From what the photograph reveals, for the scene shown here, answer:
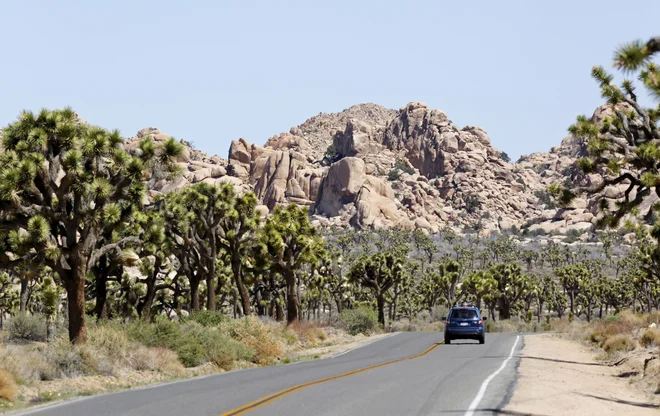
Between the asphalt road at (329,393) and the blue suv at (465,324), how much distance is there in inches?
451

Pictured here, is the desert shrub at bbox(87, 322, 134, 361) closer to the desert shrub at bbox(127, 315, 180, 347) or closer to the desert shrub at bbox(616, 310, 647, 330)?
the desert shrub at bbox(127, 315, 180, 347)

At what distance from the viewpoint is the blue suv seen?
1340 inches

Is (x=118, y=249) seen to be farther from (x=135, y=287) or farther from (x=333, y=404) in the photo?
(x=135, y=287)

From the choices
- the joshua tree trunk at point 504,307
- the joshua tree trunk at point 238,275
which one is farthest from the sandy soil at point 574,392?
the joshua tree trunk at point 504,307

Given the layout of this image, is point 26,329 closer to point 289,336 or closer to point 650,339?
point 289,336

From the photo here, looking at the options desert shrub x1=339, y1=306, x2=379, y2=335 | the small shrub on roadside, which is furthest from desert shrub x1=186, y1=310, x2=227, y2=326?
desert shrub x1=339, y1=306, x2=379, y2=335

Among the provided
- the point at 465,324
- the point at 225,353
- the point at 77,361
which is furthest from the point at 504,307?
the point at 77,361

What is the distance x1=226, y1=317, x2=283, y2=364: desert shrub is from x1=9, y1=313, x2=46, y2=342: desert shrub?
454 inches

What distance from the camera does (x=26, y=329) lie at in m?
34.5

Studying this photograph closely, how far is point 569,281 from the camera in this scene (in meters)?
85.1

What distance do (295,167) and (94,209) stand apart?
566ft

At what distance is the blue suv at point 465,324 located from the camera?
34031 millimetres

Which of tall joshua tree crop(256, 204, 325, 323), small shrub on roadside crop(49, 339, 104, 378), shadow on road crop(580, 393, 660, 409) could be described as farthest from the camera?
tall joshua tree crop(256, 204, 325, 323)

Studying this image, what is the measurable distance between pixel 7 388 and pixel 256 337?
15.1m
